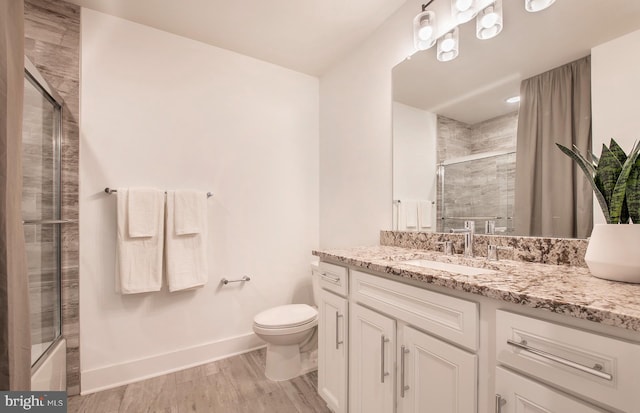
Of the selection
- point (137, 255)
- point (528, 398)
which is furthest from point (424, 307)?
point (137, 255)

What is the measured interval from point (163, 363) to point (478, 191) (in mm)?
2359

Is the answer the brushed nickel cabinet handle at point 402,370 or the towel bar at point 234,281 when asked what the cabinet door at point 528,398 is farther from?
the towel bar at point 234,281

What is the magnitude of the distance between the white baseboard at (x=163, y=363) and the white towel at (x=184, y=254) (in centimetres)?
52

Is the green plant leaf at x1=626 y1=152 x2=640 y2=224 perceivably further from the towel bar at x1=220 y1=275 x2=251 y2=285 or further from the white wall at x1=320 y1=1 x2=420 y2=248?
the towel bar at x1=220 y1=275 x2=251 y2=285

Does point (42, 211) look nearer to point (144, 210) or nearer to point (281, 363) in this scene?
point (144, 210)

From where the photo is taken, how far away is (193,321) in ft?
7.02

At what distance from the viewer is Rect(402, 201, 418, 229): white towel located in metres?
1.80

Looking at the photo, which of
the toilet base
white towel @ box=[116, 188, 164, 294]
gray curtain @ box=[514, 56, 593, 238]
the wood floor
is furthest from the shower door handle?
gray curtain @ box=[514, 56, 593, 238]

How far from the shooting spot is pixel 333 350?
148 centimetres

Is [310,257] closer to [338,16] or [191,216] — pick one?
[191,216]

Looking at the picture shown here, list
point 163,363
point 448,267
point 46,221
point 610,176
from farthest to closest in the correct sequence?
point 163,363, point 46,221, point 448,267, point 610,176

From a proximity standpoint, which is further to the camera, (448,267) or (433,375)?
(448,267)

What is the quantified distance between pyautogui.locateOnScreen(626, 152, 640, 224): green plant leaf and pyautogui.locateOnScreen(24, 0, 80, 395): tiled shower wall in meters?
2.67

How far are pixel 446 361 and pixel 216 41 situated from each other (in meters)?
2.53
